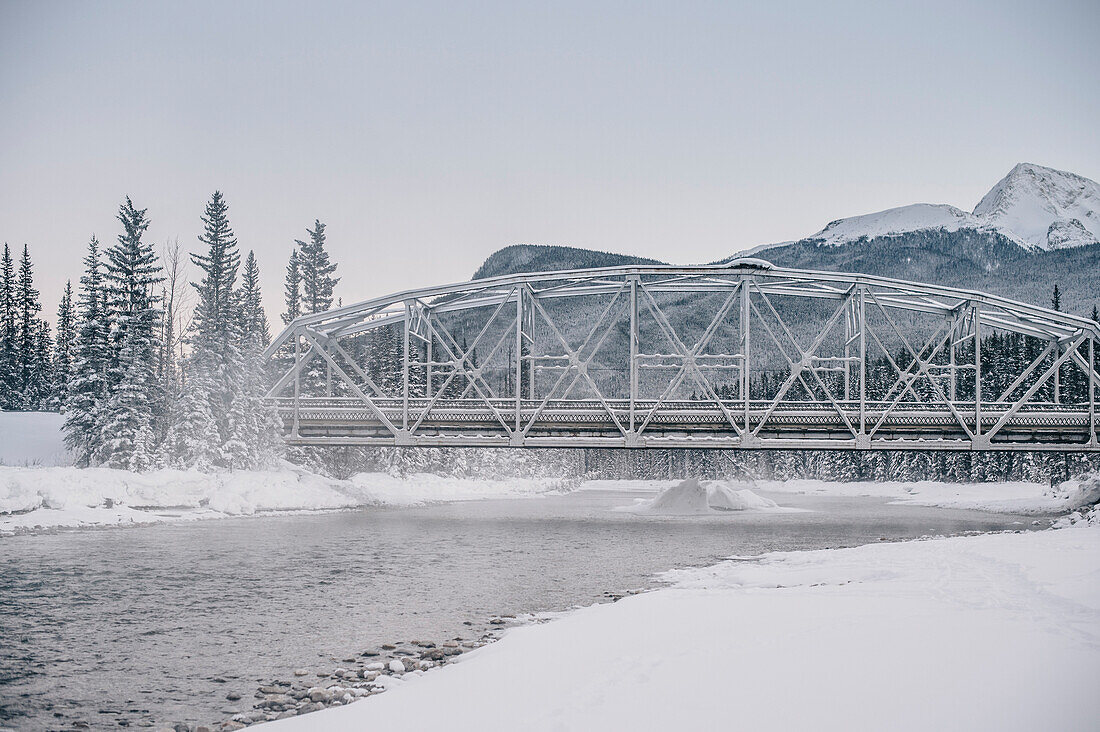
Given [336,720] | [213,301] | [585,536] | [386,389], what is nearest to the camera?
[336,720]

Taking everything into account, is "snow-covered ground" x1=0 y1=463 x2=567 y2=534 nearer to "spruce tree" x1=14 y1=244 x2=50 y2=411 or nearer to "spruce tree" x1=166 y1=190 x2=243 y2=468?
"spruce tree" x1=166 y1=190 x2=243 y2=468

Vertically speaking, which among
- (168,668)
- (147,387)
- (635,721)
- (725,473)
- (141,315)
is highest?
(141,315)

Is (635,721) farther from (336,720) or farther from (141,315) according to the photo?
(141,315)

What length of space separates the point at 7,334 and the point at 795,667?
103530 mm

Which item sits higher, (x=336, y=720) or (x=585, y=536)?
(x=336, y=720)

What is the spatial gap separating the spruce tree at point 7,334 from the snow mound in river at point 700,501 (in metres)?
67.1

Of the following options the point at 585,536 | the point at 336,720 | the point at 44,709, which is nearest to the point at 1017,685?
the point at 336,720

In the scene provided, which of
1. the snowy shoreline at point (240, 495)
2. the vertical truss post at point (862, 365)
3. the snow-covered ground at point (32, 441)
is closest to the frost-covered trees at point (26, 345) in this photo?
the snow-covered ground at point (32, 441)

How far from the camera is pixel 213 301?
214 ft

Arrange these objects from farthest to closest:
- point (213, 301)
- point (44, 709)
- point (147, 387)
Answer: point (213, 301) → point (147, 387) → point (44, 709)

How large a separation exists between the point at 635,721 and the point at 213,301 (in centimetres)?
6311

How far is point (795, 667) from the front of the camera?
10.1m

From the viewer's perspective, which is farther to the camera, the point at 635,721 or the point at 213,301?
the point at 213,301

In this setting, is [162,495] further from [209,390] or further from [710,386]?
[710,386]
